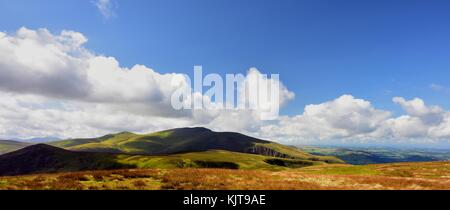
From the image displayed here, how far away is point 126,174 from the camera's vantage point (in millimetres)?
29344

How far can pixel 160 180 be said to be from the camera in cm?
2744
